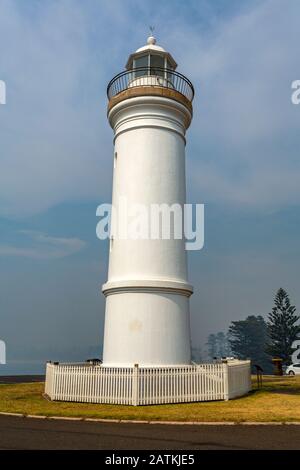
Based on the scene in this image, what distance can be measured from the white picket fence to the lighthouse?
4.60 ft

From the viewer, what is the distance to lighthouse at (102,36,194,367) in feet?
51.9

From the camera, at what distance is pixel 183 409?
41.9 feet

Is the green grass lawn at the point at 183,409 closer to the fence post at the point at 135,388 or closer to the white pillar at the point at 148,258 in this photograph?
the fence post at the point at 135,388

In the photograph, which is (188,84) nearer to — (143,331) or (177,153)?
(177,153)

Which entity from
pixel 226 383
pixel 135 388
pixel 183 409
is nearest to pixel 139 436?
pixel 183 409

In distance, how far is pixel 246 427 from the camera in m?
10.1

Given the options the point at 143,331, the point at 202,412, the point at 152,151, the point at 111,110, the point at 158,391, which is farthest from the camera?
the point at 111,110

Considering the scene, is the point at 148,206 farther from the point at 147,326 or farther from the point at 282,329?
the point at 282,329

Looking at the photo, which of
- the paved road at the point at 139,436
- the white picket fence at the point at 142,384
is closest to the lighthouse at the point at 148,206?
the white picket fence at the point at 142,384

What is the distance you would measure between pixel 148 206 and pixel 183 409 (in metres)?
7.79

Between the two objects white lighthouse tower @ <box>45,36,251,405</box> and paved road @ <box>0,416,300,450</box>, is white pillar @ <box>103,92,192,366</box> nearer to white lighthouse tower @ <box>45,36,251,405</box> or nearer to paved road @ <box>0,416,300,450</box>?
white lighthouse tower @ <box>45,36,251,405</box>

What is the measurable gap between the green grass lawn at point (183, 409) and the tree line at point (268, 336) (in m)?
53.5

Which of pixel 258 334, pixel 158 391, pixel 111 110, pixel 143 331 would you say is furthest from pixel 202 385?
pixel 258 334
